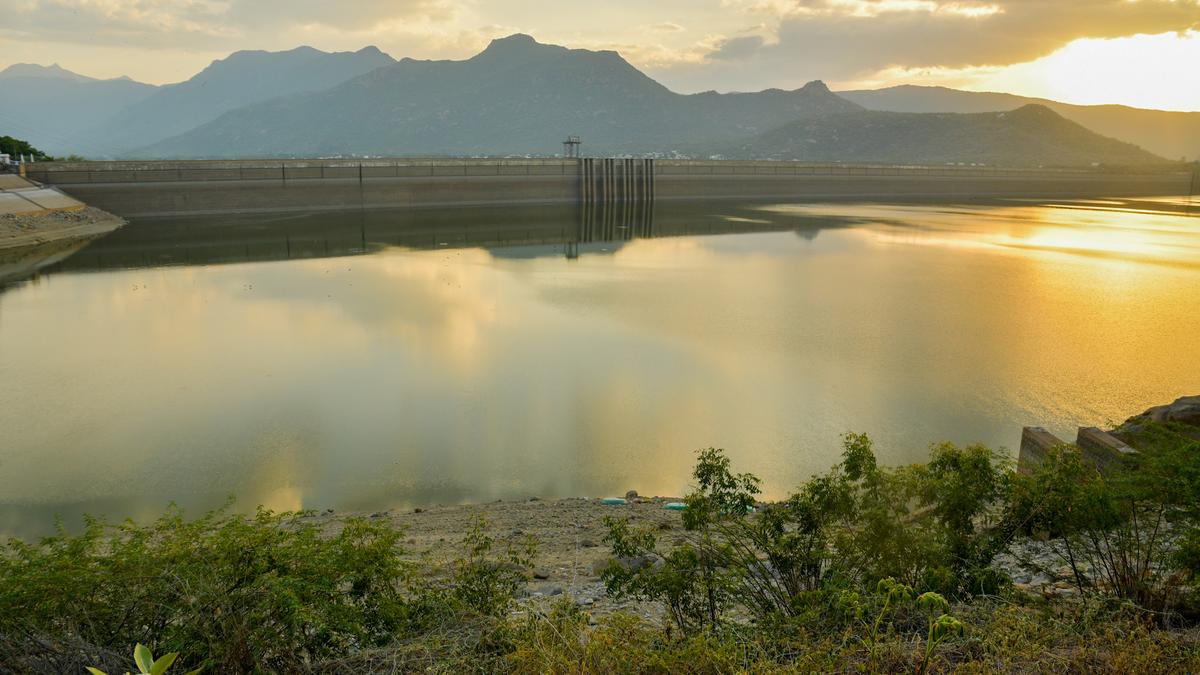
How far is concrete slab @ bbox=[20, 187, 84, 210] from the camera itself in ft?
110

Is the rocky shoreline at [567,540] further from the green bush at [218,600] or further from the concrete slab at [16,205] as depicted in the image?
the concrete slab at [16,205]

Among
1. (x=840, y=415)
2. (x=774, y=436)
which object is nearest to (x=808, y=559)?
(x=774, y=436)

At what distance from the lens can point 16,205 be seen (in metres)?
31.3

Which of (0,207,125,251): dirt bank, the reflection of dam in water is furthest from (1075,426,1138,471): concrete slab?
(0,207,125,251): dirt bank

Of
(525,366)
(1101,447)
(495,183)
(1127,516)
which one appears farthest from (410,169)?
(1127,516)

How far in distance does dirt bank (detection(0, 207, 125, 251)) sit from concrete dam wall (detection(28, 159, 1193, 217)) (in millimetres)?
3470

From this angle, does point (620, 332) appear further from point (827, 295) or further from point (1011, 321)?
point (1011, 321)

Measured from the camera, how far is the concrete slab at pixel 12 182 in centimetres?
3337

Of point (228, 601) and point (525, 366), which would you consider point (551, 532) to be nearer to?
point (228, 601)

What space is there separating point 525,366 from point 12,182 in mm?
33151

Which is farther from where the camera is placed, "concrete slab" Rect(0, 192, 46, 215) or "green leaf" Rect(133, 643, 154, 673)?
"concrete slab" Rect(0, 192, 46, 215)

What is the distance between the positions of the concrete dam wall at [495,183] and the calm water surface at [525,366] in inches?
541

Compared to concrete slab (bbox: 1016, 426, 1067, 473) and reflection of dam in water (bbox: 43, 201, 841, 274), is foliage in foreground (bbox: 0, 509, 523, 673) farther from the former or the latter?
reflection of dam in water (bbox: 43, 201, 841, 274)

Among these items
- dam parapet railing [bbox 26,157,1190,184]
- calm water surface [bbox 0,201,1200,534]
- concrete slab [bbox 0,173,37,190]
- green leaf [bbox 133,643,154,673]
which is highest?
dam parapet railing [bbox 26,157,1190,184]
